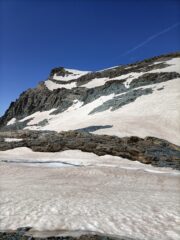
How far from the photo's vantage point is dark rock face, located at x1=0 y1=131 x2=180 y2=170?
965 inches

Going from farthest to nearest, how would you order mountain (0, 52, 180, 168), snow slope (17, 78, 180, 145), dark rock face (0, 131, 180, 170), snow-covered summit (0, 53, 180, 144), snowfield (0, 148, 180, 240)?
1. snow-covered summit (0, 53, 180, 144)
2. snow slope (17, 78, 180, 145)
3. mountain (0, 52, 180, 168)
4. dark rock face (0, 131, 180, 170)
5. snowfield (0, 148, 180, 240)

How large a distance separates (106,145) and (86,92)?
5343 cm

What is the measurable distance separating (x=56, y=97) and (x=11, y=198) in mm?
78703

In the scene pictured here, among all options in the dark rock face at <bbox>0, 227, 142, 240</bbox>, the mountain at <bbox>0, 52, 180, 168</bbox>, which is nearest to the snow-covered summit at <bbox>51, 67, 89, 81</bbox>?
the mountain at <bbox>0, 52, 180, 168</bbox>

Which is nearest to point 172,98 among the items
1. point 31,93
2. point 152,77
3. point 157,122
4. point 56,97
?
point 157,122

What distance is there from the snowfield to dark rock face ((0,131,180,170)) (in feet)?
9.79

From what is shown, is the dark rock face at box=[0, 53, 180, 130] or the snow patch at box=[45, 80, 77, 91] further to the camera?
the snow patch at box=[45, 80, 77, 91]

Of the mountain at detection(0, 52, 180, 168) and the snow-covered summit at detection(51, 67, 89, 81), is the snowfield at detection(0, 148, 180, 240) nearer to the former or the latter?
the mountain at detection(0, 52, 180, 168)

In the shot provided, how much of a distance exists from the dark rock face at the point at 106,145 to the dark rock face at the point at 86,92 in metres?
24.7

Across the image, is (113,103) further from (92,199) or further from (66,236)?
(66,236)

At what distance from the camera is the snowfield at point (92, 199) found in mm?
9219

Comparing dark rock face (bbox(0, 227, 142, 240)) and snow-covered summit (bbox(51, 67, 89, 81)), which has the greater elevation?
snow-covered summit (bbox(51, 67, 89, 81))

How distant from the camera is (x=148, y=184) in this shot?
655 inches

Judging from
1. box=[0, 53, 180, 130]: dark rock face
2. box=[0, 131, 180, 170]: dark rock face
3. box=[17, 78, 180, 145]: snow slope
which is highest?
box=[0, 53, 180, 130]: dark rock face
